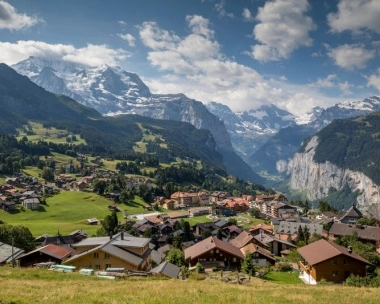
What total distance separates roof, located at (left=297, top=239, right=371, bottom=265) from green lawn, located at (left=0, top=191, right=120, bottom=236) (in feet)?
231

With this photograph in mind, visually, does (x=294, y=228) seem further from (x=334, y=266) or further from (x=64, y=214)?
(x=64, y=214)

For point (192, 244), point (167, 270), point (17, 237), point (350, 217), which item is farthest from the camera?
point (350, 217)

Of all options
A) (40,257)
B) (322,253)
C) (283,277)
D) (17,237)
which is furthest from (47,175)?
(322,253)

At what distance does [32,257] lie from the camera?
54.7 meters

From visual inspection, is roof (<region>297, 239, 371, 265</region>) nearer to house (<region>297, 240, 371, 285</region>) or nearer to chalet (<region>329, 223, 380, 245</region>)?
house (<region>297, 240, 371, 285</region>)

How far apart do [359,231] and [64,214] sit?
336 ft

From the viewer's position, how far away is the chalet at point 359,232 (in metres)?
106

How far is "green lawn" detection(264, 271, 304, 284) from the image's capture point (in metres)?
55.4

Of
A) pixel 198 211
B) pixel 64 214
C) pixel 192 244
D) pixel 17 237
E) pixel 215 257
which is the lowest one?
pixel 198 211

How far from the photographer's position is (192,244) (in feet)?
326

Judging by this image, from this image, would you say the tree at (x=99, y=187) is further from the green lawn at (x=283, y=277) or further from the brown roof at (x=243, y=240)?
the green lawn at (x=283, y=277)

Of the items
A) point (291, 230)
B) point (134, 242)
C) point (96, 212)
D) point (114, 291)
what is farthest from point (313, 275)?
point (96, 212)

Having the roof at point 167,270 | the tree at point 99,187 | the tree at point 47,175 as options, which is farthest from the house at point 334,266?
the tree at point 47,175

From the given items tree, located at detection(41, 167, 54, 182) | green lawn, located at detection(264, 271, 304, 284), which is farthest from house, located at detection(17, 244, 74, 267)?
tree, located at detection(41, 167, 54, 182)
